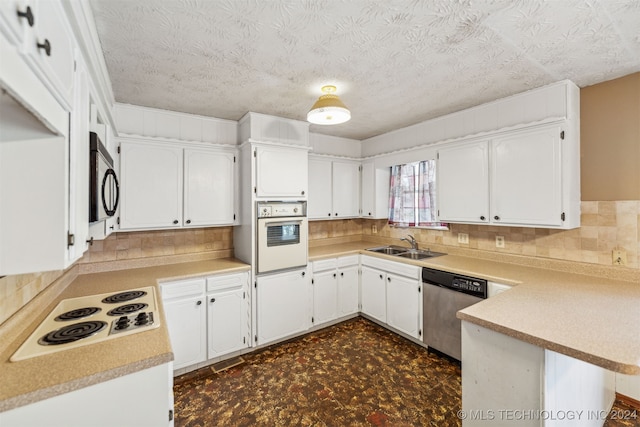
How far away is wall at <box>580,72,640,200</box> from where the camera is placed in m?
2.05

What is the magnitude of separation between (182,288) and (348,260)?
6.13 feet

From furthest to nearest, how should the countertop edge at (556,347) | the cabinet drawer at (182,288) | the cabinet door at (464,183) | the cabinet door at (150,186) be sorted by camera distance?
1. the cabinet door at (464,183)
2. the cabinet door at (150,186)
3. the cabinet drawer at (182,288)
4. the countertop edge at (556,347)

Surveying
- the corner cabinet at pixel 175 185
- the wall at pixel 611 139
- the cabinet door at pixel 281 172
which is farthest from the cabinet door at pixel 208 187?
the wall at pixel 611 139

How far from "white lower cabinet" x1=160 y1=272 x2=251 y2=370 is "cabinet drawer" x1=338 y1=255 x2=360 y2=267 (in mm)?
1171

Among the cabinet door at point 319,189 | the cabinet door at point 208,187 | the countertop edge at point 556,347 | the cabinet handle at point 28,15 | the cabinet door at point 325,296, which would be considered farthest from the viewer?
the cabinet door at point 319,189

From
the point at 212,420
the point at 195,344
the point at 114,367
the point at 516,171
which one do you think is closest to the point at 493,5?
the point at 516,171

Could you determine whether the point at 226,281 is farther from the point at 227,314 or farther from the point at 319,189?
the point at 319,189

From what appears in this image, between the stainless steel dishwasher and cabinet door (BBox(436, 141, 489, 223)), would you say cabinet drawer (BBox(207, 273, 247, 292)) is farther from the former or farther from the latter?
cabinet door (BBox(436, 141, 489, 223))

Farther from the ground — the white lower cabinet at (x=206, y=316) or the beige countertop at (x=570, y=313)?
the beige countertop at (x=570, y=313)

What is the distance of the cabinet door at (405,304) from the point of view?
2.87 meters

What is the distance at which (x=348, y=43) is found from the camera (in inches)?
65.3

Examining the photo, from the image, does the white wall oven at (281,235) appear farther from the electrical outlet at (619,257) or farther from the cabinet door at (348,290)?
the electrical outlet at (619,257)

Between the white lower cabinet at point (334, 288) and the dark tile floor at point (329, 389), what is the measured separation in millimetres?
399

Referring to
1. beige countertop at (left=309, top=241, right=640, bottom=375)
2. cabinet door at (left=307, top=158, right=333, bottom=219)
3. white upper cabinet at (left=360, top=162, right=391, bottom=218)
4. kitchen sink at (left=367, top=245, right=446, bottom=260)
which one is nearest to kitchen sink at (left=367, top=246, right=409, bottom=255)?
kitchen sink at (left=367, top=245, right=446, bottom=260)
